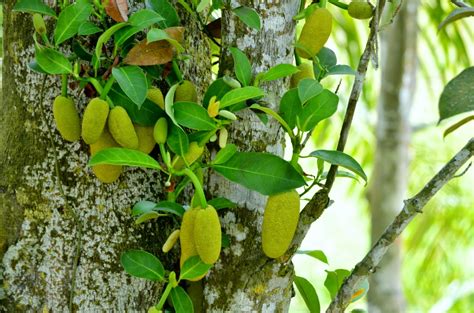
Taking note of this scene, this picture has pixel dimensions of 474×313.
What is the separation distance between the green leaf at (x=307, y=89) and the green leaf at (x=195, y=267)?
0.17 m

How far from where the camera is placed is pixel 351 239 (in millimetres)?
6477

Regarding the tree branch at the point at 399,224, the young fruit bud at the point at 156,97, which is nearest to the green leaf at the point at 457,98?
the tree branch at the point at 399,224

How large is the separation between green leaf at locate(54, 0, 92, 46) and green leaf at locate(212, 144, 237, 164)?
0.56 ft

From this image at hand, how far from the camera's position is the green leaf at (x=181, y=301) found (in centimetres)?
69

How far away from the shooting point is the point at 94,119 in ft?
2.12

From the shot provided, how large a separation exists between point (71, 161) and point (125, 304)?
0.49 ft

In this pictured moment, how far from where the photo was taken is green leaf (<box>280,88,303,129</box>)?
663mm

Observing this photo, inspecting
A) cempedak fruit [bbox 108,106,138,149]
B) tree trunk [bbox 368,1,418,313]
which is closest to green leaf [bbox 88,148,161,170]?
cempedak fruit [bbox 108,106,138,149]

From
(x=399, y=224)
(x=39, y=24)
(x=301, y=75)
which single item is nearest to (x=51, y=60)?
(x=39, y=24)

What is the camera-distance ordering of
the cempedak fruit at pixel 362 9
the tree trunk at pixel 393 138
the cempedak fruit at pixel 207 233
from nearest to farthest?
the cempedak fruit at pixel 207 233 < the cempedak fruit at pixel 362 9 < the tree trunk at pixel 393 138

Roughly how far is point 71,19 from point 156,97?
0.34ft

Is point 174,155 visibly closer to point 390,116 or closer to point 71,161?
point 71,161

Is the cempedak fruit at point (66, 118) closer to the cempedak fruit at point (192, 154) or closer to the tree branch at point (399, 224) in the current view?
the cempedak fruit at point (192, 154)

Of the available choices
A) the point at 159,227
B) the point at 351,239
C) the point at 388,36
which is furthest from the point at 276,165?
the point at 351,239
